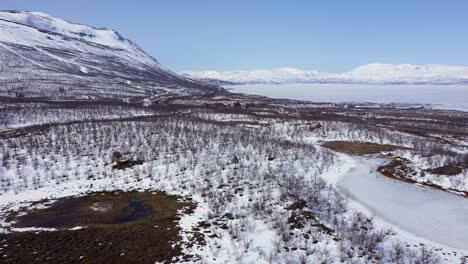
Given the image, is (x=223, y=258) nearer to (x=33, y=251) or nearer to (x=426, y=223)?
(x=33, y=251)

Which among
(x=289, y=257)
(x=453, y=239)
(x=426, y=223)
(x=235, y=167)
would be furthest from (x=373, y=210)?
(x=235, y=167)

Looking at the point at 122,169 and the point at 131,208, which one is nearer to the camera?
the point at 131,208

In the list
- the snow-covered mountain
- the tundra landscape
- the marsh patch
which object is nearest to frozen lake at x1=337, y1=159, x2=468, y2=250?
the tundra landscape

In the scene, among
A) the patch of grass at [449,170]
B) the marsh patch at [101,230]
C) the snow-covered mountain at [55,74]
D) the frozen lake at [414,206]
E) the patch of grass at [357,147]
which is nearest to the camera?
the marsh patch at [101,230]

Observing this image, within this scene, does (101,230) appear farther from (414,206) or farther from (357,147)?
(357,147)

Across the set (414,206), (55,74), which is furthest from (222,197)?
(55,74)

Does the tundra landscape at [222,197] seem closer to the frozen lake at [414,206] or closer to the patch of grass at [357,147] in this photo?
the frozen lake at [414,206]

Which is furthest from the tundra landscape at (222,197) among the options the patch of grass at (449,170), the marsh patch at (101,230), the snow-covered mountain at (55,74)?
the snow-covered mountain at (55,74)

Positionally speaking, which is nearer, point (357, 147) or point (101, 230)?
point (101, 230)
